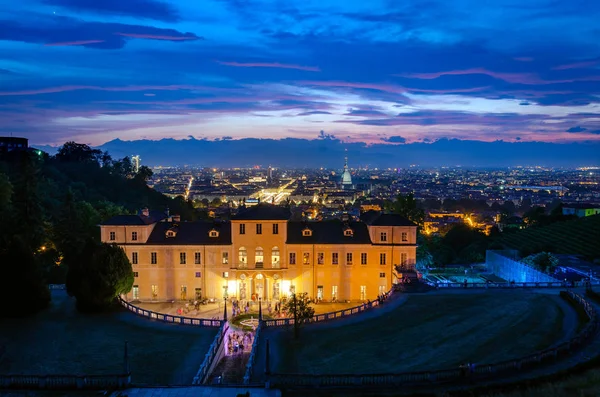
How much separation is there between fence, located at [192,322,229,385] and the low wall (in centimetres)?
3784

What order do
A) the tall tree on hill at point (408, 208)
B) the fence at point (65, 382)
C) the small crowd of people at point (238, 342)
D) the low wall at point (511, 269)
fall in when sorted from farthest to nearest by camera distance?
the tall tree on hill at point (408, 208)
the low wall at point (511, 269)
the small crowd of people at point (238, 342)
the fence at point (65, 382)

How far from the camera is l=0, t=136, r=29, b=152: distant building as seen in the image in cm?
10425

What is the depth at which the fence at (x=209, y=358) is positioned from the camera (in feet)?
96.1

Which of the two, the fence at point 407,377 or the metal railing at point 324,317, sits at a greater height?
the fence at point 407,377

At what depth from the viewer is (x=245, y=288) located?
2078 inches

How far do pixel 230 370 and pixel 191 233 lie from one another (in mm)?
23062

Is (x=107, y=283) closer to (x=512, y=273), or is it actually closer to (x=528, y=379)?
(x=528, y=379)

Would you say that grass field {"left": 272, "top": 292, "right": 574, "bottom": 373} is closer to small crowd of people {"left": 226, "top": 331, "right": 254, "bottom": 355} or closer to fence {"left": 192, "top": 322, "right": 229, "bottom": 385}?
small crowd of people {"left": 226, "top": 331, "right": 254, "bottom": 355}

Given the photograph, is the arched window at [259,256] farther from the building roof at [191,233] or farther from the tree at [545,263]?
the tree at [545,263]

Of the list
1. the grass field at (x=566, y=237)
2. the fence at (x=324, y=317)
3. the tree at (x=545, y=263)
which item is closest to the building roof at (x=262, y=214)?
the fence at (x=324, y=317)

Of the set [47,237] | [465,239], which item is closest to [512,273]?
[465,239]

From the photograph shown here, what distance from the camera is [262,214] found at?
5366cm

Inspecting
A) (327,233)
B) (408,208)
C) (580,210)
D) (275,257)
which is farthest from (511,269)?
(580,210)

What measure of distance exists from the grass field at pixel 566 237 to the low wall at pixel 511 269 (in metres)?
10.9
